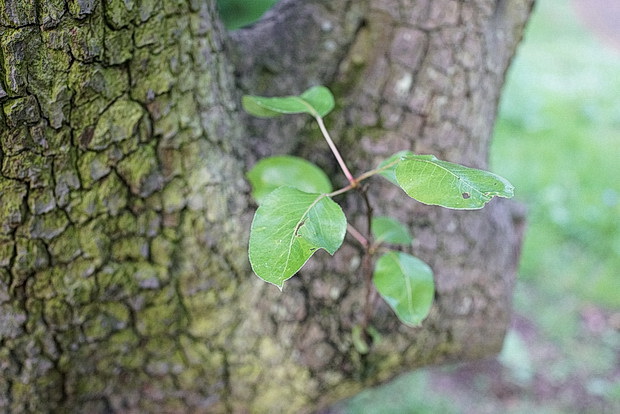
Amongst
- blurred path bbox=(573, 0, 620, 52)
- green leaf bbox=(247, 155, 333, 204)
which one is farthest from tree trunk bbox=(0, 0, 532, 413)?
blurred path bbox=(573, 0, 620, 52)

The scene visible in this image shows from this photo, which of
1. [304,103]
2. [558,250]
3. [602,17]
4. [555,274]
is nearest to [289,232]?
[304,103]

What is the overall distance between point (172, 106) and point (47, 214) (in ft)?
0.74

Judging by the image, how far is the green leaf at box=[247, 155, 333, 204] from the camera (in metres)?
0.88

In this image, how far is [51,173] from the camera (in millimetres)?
755

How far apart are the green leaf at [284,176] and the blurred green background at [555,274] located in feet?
3.44

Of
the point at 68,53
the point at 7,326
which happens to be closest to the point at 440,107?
the point at 68,53

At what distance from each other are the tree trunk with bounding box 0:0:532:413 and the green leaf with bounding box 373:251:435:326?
0.14 m

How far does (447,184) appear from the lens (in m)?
0.56

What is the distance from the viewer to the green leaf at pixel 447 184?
55 centimetres

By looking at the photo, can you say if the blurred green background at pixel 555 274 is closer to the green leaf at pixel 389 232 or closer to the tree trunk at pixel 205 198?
the tree trunk at pixel 205 198

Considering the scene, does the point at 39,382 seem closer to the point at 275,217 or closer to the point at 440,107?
the point at 275,217

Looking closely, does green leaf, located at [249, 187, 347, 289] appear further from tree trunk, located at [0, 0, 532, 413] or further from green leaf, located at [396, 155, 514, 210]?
tree trunk, located at [0, 0, 532, 413]

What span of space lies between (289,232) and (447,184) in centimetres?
17

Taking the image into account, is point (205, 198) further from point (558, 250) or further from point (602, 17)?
point (602, 17)
